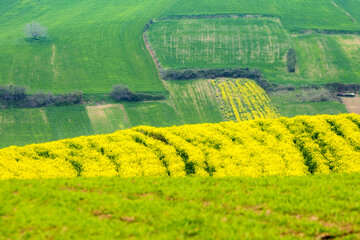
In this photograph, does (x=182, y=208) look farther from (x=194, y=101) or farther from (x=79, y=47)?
(x=79, y=47)

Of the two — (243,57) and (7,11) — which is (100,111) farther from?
(7,11)

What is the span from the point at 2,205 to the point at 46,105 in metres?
67.2

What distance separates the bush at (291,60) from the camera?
103m

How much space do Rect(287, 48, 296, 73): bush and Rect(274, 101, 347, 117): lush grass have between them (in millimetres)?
17959

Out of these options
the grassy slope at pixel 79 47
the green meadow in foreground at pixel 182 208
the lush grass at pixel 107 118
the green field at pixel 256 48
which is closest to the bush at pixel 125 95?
the lush grass at pixel 107 118

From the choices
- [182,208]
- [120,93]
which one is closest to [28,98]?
[120,93]

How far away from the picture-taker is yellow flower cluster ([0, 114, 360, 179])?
31.4 m

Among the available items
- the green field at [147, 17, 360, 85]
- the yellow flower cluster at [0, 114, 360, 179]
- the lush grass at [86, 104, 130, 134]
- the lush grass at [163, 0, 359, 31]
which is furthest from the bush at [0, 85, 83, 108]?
the lush grass at [163, 0, 359, 31]

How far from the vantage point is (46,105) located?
85.1 metres

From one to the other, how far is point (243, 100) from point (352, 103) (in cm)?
2624

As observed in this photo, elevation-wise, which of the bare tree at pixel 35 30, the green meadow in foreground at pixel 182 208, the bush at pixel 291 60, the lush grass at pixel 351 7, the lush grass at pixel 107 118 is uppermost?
the green meadow in foreground at pixel 182 208

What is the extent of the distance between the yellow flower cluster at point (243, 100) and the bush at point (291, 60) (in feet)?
44.5

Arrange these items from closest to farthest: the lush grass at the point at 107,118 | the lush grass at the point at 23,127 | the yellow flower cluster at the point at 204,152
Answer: the yellow flower cluster at the point at 204,152
the lush grass at the point at 23,127
the lush grass at the point at 107,118

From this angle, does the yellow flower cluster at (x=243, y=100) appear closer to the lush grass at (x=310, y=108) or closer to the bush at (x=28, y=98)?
the lush grass at (x=310, y=108)
